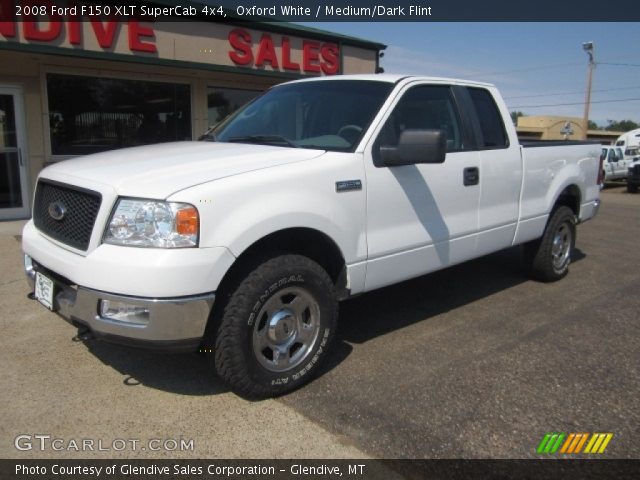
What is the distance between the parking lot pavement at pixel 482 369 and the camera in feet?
9.76

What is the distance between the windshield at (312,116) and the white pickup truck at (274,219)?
15 mm

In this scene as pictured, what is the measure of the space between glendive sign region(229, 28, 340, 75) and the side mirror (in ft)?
26.1

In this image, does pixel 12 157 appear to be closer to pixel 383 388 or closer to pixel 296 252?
pixel 296 252

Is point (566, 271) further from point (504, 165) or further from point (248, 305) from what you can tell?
point (248, 305)

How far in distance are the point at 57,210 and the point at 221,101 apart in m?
8.98

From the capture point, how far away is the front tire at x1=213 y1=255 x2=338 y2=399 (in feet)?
9.98

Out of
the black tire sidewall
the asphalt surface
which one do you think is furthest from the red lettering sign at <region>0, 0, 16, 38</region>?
the black tire sidewall

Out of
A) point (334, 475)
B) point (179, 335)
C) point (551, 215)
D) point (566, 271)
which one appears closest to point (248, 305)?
point (179, 335)

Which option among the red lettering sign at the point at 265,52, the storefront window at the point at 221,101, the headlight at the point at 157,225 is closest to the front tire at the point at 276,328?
the headlight at the point at 157,225

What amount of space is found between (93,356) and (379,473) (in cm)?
227

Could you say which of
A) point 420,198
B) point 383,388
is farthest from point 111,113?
point 383,388

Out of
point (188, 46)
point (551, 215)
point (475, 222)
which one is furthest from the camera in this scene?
point (188, 46)

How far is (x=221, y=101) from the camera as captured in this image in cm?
1177

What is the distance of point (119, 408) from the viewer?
3170 mm
